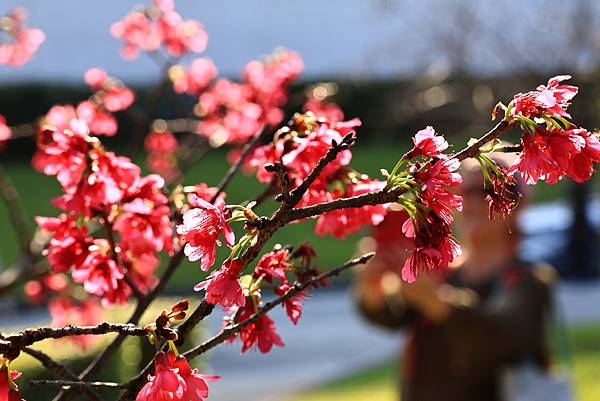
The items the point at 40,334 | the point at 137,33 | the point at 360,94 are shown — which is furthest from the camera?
the point at 360,94

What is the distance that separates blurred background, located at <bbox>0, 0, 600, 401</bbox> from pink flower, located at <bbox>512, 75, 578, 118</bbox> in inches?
98.1

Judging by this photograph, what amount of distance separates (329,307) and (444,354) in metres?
9.41

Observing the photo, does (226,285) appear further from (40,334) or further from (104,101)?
(104,101)

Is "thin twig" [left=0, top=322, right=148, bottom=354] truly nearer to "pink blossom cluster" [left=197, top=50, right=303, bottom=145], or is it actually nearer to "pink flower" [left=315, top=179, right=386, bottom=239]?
"pink flower" [left=315, top=179, right=386, bottom=239]

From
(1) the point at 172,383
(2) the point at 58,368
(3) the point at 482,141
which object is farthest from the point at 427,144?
(2) the point at 58,368

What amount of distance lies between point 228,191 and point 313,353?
11144 millimetres

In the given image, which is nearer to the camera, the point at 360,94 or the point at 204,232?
the point at 204,232

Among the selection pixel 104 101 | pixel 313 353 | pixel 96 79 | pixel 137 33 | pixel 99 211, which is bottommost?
pixel 99 211

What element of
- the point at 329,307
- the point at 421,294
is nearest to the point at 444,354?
the point at 421,294

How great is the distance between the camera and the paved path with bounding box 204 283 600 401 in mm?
9031

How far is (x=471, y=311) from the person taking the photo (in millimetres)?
3838

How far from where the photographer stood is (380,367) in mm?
9195

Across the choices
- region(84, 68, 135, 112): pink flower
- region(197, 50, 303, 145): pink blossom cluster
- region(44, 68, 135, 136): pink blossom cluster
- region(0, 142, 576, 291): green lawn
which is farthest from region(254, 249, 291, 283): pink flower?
region(0, 142, 576, 291): green lawn

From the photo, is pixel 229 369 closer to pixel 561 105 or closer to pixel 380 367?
pixel 380 367
